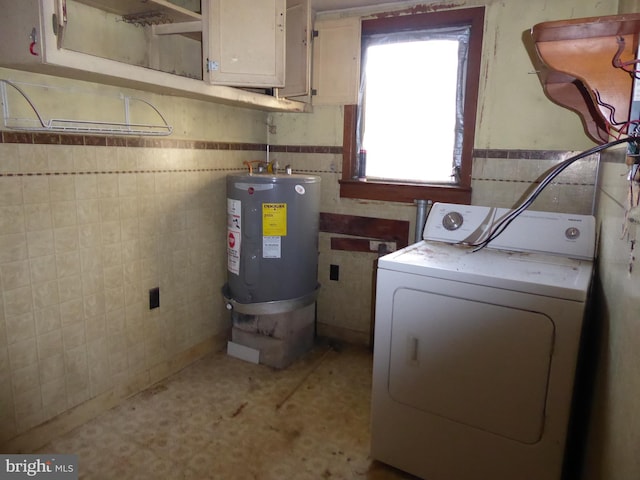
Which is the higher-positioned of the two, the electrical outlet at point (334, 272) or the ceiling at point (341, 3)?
the ceiling at point (341, 3)

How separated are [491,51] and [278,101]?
1249 mm

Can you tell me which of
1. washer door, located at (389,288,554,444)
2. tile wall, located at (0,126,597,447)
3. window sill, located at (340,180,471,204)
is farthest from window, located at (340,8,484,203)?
washer door, located at (389,288,554,444)

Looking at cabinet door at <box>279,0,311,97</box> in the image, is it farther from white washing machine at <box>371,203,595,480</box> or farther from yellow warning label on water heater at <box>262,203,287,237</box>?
white washing machine at <box>371,203,595,480</box>

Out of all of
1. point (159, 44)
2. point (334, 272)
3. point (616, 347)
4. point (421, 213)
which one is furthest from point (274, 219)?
point (616, 347)

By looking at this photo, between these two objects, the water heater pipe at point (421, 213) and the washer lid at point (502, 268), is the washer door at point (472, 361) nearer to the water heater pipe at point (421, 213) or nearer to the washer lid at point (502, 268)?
the washer lid at point (502, 268)

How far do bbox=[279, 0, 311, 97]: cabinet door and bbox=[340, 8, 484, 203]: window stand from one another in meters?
0.40

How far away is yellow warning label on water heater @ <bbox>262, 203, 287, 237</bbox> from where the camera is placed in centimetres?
249

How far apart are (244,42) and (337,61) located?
81 centimetres

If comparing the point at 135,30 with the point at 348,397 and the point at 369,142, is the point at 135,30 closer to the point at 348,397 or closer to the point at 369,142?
the point at 369,142

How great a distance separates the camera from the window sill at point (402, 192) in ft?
8.37

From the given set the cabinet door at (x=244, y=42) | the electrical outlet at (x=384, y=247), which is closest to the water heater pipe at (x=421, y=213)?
the electrical outlet at (x=384, y=247)

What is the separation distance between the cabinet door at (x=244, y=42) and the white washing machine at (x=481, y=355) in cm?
118

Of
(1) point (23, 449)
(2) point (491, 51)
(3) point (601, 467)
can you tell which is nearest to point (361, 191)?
(2) point (491, 51)

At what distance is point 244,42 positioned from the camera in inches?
83.5
